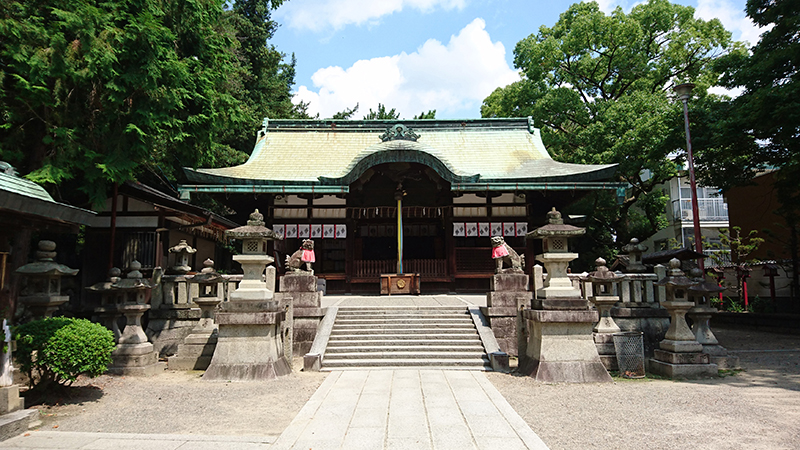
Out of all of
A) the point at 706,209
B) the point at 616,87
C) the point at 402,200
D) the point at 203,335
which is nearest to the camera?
the point at 203,335

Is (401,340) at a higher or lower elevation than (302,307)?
lower

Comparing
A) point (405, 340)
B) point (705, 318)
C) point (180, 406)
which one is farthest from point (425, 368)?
point (705, 318)

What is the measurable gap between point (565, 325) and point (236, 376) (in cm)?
617

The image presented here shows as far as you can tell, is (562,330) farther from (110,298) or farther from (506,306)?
(110,298)

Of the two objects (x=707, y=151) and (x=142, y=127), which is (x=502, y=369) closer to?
(x=142, y=127)

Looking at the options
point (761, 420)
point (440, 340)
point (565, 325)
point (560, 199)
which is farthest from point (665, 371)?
point (560, 199)

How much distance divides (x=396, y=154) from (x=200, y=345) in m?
9.04

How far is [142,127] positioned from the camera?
1002cm

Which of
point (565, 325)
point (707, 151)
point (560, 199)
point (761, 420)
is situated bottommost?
point (761, 420)

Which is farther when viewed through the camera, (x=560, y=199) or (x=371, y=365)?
(x=560, y=199)

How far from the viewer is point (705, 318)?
891 centimetres

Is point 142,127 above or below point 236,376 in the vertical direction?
above

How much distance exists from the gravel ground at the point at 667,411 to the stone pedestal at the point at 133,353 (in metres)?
6.91

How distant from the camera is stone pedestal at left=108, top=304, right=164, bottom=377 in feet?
29.1
